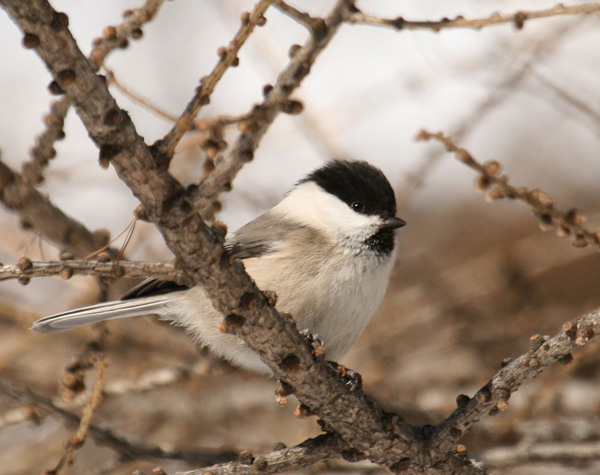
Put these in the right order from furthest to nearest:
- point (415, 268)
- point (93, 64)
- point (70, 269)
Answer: point (415, 268), point (93, 64), point (70, 269)

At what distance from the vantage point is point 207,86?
1.19 meters

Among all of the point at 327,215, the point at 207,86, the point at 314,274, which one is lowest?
the point at 207,86

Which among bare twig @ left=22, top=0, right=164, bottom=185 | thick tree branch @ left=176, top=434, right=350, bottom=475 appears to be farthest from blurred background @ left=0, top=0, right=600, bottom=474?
thick tree branch @ left=176, top=434, right=350, bottom=475

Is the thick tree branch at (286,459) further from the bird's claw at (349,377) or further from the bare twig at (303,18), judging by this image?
the bare twig at (303,18)

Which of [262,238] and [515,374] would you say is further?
[262,238]

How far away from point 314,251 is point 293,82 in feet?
2.51

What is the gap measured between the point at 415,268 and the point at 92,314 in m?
1.97

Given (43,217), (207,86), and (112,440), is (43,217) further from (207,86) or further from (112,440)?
(207,86)

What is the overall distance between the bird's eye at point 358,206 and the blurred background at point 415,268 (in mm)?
281

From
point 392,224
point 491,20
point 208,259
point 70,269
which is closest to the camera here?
point 70,269

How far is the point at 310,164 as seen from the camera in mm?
4078

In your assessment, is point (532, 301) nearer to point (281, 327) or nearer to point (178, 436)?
point (178, 436)

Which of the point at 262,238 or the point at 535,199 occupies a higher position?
the point at 262,238

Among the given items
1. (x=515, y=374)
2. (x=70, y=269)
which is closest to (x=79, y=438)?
(x=70, y=269)
